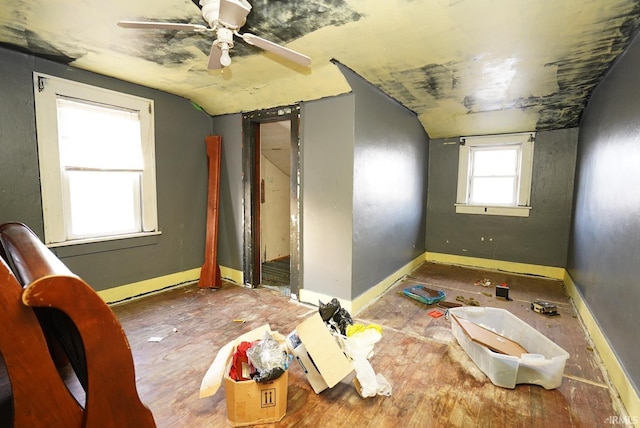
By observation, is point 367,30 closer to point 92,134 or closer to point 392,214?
point 392,214

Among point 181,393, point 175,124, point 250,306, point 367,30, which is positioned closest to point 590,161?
point 367,30

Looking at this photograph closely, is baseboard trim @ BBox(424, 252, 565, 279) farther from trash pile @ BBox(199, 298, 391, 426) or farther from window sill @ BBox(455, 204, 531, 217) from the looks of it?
trash pile @ BBox(199, 298, 391, 426)

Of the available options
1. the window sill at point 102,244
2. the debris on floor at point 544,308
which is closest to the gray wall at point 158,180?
the window sill at point 102,244

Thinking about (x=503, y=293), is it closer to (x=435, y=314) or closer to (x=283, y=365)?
(x=435, y=314)

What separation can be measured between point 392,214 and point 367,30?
6.90 ft

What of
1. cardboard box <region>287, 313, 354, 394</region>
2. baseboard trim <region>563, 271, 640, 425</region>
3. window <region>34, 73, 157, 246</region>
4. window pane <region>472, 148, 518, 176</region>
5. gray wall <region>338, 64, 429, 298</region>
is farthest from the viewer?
window pane <region>472, 148, 518, 176</region>

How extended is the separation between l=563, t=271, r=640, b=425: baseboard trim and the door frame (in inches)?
95.2

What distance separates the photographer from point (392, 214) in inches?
139

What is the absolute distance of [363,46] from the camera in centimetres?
213

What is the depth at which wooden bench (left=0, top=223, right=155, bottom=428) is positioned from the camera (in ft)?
1.95

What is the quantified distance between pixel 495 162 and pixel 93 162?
5.10 metres

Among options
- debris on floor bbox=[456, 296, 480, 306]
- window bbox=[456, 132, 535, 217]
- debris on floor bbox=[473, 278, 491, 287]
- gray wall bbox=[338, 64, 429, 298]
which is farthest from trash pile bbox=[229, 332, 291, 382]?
window bbox=[456, 132, 535, 217]

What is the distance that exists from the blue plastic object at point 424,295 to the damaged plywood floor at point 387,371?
82 mm

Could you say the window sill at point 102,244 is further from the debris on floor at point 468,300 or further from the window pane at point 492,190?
the window pane at point 492,190
